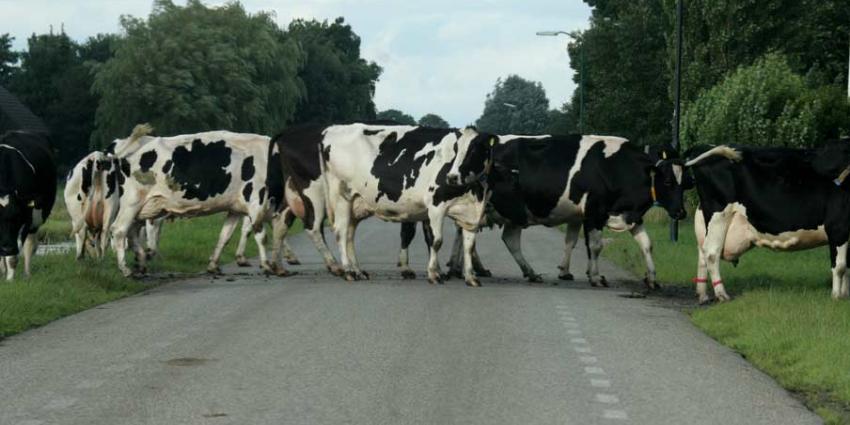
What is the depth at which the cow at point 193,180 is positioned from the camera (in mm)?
23047

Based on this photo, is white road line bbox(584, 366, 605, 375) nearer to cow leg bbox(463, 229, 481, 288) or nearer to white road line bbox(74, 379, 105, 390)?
white road line bbox(74, 379, 105, 390)

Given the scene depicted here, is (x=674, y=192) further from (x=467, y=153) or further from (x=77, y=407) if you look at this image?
(x=77, y=407)

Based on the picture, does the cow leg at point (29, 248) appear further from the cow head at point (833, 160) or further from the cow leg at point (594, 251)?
the cow head at point (833, 160)

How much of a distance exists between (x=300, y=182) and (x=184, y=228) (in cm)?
1265

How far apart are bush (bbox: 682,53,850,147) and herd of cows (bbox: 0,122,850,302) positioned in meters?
10.9

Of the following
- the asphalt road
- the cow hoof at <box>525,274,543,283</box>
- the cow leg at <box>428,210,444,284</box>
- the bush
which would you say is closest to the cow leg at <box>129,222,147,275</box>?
the asphalt road

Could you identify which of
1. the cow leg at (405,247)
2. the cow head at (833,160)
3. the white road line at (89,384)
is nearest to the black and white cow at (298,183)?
the cow leg at (405,247)

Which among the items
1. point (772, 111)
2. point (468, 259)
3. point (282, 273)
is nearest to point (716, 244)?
point (468, 259)

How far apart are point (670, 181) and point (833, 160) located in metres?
3.60

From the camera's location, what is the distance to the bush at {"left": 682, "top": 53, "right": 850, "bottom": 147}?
3256cm

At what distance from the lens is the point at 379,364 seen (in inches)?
467

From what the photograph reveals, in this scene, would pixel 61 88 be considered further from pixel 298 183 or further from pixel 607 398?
pixel 607 398

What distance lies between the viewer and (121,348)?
1285 cm

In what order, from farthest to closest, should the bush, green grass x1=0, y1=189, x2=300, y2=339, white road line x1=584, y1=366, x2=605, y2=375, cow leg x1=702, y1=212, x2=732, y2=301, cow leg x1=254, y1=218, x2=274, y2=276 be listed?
the bush
cow leg x1=254, y1=218, x2=274, y2=276
cow leg x1=702, y1=212, x2=732, y2=301
green grass x1=0, y1=189, x2=300, y2=339
white road line x1=584, y1=366, x2=605, y2=375
